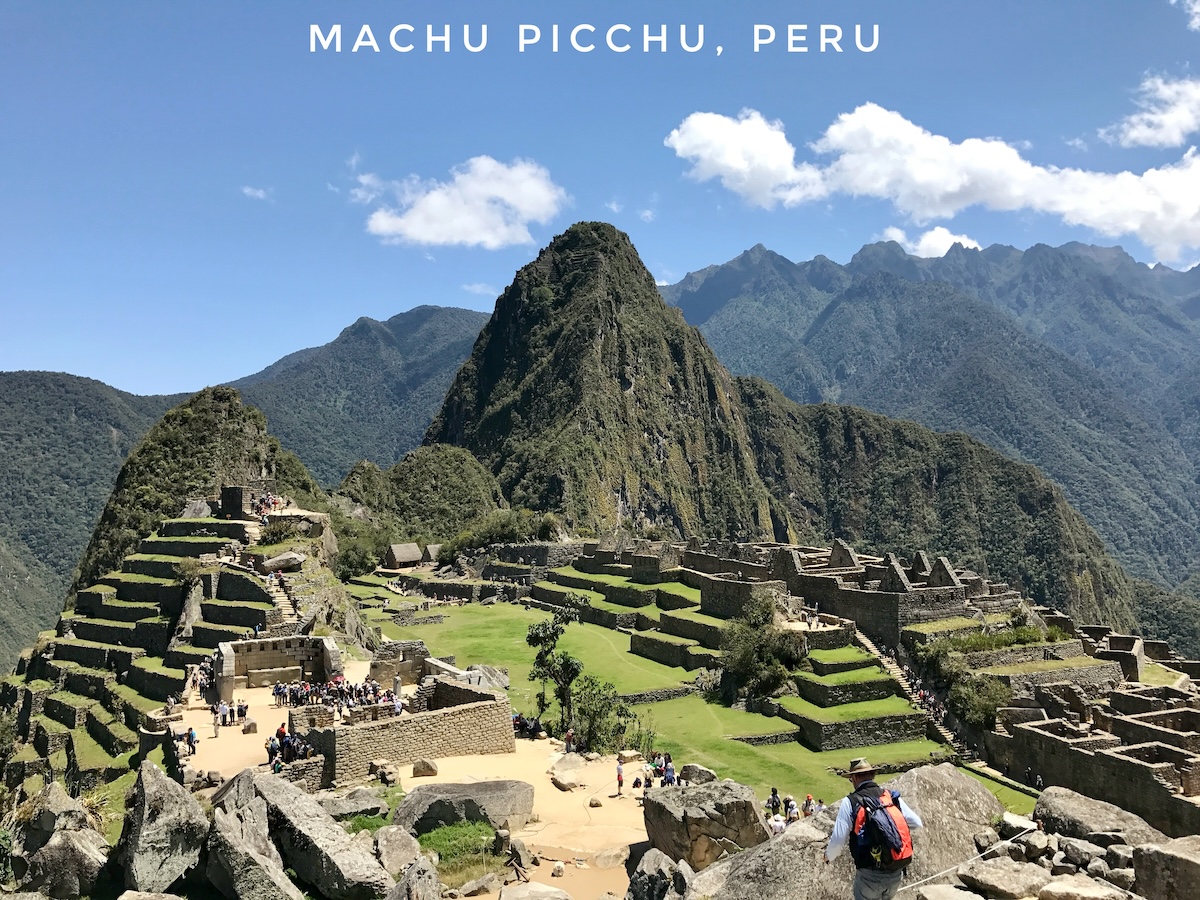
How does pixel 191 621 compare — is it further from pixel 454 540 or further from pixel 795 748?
pixel 454 540

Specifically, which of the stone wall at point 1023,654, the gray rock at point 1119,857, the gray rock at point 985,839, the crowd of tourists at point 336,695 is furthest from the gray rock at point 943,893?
the stone wall at point 1023,654

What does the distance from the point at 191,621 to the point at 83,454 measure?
122 metres

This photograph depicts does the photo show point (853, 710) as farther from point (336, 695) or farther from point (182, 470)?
point (182, 470)

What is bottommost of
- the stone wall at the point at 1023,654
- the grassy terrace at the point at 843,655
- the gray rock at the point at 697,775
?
the grassy terrace at the point at 843,655

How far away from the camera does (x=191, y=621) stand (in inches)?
1310

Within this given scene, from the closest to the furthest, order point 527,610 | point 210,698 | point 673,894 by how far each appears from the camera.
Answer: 1. point 673,894
2. point 210,698
3. point 527,610

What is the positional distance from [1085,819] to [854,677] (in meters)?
24.7

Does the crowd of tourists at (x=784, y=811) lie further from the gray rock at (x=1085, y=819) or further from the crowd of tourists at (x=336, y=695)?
the crowd of tourists at (x=336, y=695)

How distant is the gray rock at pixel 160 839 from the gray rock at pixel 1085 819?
30.4ft

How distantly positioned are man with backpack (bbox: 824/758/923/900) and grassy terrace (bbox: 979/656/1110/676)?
27.2 metres

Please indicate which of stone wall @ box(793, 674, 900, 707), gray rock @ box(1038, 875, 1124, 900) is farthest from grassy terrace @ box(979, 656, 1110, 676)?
gray rock @ box(1038, 875, 1124, 900)

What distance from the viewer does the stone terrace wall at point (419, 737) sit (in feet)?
58.4

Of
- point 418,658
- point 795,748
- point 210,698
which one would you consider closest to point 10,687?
point 210,698

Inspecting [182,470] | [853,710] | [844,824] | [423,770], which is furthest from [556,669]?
[182,470]
